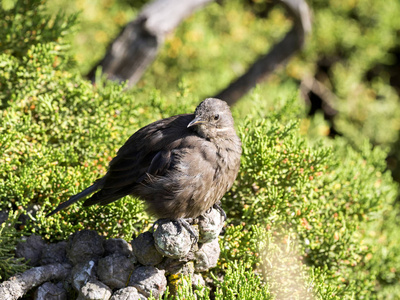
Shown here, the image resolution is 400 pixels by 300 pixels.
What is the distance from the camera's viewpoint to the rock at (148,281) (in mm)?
2668

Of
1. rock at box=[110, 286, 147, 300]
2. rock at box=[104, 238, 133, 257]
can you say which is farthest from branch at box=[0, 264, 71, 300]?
rock at box=[110, 286, 147, 300]

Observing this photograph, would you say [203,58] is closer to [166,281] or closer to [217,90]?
[217,90]

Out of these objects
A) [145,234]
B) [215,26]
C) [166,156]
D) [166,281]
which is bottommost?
[215,26]

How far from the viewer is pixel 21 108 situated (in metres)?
3.66

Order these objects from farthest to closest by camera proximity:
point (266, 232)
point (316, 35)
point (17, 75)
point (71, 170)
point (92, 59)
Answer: point (316, 35), point (92, 59), point (17, 75), point (71, 170), point (266, 232)

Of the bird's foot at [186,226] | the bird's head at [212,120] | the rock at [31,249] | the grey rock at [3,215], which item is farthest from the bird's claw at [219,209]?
the grey rock at [3,215]

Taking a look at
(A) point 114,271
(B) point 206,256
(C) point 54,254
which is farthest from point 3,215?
(B) point 206,256

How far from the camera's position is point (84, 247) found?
2840 mm

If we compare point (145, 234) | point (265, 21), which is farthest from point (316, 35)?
point (145, 234)

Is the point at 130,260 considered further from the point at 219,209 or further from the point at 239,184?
the point at 239,184

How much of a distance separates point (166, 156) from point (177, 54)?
385 cm

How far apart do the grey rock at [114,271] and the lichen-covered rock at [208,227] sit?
17.8 inches

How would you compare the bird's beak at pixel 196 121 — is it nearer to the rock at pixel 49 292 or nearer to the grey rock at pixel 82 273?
the grey rock at pixel 82 273

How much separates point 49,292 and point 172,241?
0.80m
